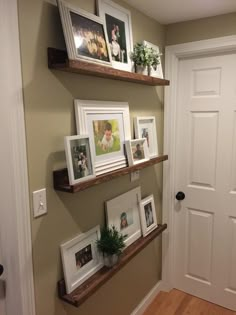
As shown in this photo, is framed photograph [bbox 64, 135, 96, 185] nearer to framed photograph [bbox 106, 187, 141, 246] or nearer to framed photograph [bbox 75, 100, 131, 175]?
framed photograph [bbox 75, 100, 131, 175]

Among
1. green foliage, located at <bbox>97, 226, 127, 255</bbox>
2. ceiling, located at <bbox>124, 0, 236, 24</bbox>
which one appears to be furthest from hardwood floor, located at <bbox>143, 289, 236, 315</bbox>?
ceiling, located at <bbox>124, 0, 236, 24</bbox>

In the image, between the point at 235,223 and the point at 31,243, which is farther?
the point at 235,223

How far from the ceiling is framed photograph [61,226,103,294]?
1.39 meters

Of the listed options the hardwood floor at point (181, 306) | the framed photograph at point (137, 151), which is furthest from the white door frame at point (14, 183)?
the hardwood floor at point (181, 306)

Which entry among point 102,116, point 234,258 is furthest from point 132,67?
point 234,258

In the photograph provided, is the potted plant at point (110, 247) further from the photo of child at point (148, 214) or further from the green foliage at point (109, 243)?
the photo of child at point (148, 214)

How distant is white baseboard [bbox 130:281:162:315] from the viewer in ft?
7.06

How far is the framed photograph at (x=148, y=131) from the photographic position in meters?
1.87

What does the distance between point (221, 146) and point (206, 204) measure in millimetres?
481

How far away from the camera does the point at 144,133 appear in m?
1.95

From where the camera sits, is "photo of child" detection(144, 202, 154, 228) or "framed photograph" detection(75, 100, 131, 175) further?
"photo of child" detection(144, 202, 154, 228)

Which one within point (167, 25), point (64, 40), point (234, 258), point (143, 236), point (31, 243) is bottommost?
point (234, 258)

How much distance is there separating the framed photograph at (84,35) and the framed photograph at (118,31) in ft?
0.44

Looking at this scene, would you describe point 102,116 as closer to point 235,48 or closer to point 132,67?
point 132,67
